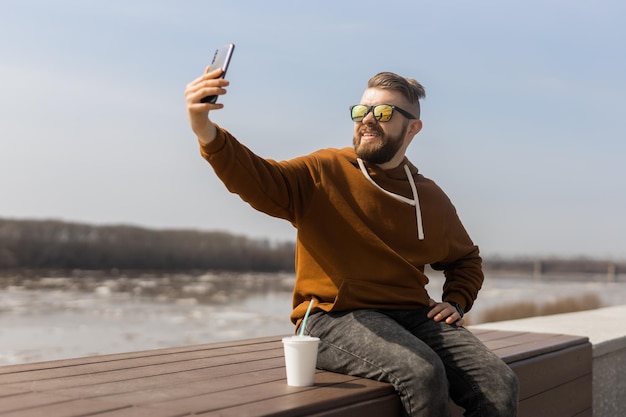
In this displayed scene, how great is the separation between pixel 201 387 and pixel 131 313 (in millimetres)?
12219

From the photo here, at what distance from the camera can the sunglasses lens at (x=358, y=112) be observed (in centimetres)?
252

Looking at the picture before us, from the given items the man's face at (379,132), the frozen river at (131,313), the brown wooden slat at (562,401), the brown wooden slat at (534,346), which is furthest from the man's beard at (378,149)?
the frozen river at (131,313)

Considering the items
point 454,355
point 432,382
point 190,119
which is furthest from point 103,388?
point 454,355

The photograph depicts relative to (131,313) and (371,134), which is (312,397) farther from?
(131,313)

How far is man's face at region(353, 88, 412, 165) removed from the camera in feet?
8.28

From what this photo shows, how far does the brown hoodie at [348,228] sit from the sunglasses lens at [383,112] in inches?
6.0

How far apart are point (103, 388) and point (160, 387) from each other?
14 cm

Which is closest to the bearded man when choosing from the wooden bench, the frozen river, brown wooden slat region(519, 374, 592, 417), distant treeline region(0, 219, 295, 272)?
the wooden bench

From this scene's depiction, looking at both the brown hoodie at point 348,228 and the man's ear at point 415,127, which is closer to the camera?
the brown hoodie at point 348,228

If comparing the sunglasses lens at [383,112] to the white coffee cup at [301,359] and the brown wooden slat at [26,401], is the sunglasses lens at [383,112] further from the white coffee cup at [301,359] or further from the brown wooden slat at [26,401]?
the brown wooden slat at [26,401]

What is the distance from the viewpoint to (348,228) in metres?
2.41

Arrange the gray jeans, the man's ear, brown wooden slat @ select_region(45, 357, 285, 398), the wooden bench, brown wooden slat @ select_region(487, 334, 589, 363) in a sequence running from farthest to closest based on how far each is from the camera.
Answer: brown wooden slat @ select_region(487, 334, 589, 363)
the man's ear
the gray jeans
brown wooden slat @ select_region(45, 357, 285, 398)
the wooden bench

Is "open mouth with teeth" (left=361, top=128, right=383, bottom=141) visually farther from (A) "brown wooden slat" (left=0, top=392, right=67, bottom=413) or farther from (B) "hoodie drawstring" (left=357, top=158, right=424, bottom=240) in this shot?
(A) "brown wooden slat" (left=0, top=392, right=67, bottom=413)

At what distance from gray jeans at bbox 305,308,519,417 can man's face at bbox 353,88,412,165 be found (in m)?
0.50
